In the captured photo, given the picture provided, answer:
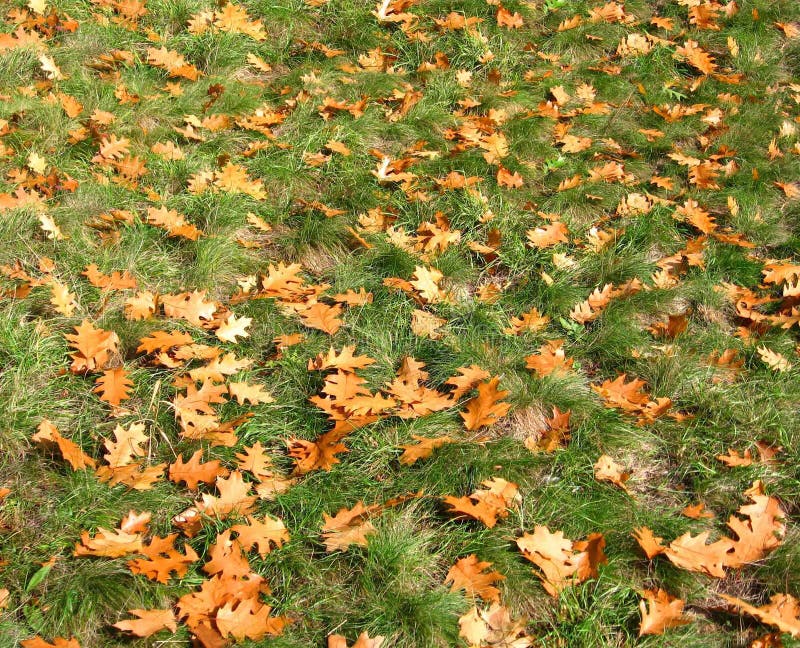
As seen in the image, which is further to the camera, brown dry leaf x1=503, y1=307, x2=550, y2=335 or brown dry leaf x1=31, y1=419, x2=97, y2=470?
brown dry leaf x1=503, y1=307, x2=550, y2=335

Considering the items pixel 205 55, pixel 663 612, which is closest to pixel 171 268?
pixel 205 55

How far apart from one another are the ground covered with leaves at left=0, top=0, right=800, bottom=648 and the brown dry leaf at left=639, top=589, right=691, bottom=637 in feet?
0.03

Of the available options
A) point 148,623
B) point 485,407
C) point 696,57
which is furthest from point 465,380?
point 696,57

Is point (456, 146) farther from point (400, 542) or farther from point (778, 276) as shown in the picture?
point (400, 542)

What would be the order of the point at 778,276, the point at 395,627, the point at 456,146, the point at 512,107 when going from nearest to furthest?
the point at 395,627 < the point at 778,276 < the point at 456,146 < the point at 512,107

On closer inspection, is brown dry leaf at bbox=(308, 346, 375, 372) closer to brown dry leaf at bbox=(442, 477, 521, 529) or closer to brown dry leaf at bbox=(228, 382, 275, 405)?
brown dry leaf at bbox=(228, 382, 275, 405)

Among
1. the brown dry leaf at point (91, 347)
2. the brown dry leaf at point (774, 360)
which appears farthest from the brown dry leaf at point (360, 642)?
the brown dry leaf at point (774, 360)

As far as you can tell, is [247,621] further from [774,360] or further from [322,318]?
[774,360]

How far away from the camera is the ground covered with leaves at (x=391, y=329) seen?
2.57 m

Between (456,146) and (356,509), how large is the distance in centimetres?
259

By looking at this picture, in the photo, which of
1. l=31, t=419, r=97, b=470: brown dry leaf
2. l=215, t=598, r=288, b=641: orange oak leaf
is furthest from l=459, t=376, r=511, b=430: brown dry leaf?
l=31, t=419, r=97, b=470: brown dry leaf

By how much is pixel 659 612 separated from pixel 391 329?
1.64m

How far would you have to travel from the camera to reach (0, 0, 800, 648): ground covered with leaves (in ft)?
8.45

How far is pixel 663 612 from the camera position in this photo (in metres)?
2.55
